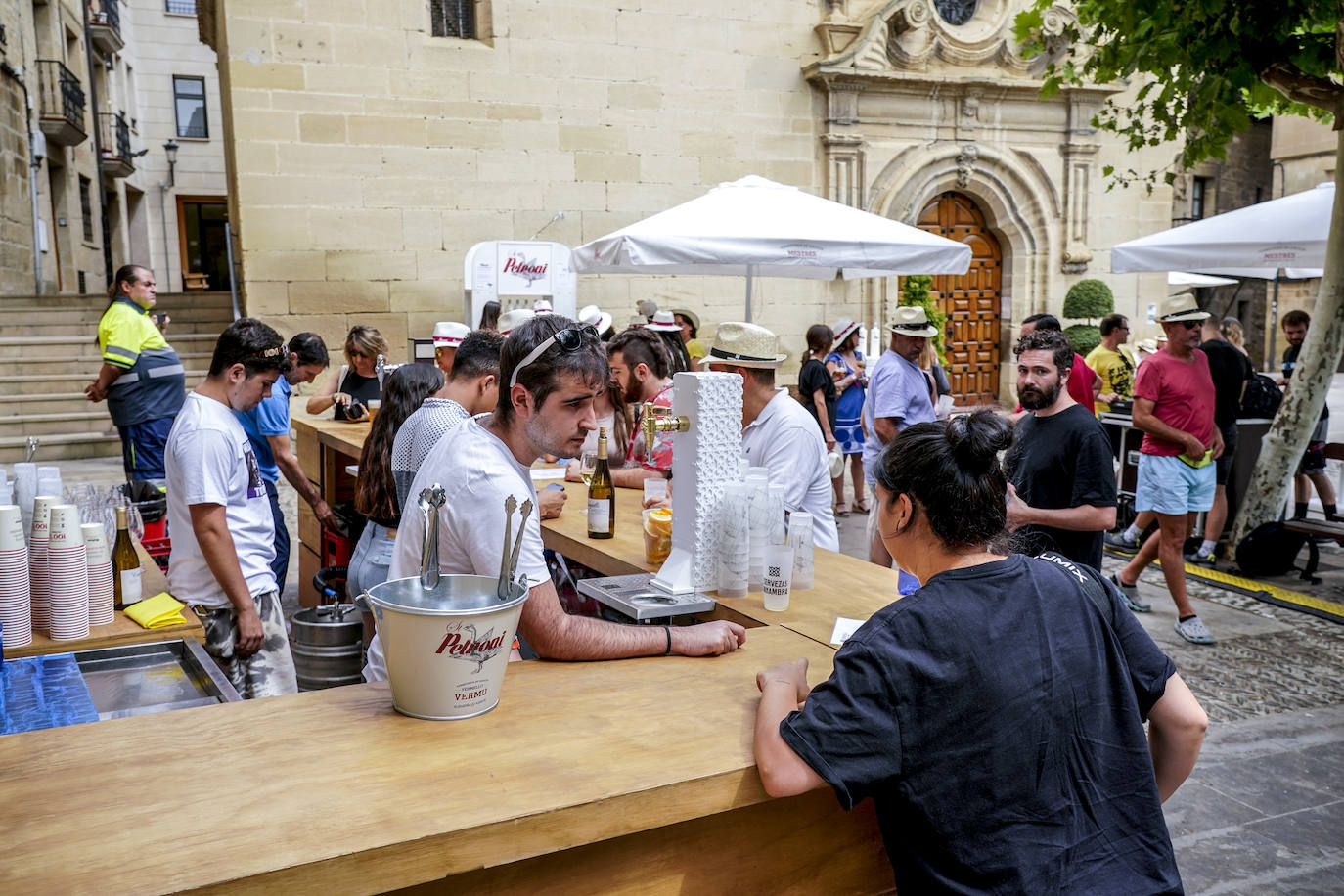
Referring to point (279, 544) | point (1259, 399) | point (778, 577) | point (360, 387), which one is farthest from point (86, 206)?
point (778, 577)

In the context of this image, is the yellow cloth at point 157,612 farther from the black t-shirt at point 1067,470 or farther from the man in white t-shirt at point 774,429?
the black t-shirt at point 1067,470

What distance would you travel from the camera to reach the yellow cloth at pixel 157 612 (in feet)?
10.4

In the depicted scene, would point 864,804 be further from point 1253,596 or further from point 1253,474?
point 1253,474

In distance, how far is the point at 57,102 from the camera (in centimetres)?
1989

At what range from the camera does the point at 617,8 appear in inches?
531

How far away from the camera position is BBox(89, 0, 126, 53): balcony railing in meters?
24.0

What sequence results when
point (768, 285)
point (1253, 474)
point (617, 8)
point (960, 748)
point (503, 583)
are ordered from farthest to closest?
point (768, 285), point (617, 8), point (1253, 474), point (503, 583), point (960, 748)

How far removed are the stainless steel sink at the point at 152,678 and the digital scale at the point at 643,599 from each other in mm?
932

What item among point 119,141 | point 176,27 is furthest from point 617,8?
point 176,27

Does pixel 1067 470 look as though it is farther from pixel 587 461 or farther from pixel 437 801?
pixel 437 801

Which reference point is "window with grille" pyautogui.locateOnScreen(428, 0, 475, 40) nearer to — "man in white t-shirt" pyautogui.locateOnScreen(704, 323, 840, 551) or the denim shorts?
the denim shorts

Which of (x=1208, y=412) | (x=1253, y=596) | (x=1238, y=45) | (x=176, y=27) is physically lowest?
(x=1253, y=596)

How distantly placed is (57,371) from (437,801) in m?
14.3

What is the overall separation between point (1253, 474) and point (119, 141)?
2688 cm
